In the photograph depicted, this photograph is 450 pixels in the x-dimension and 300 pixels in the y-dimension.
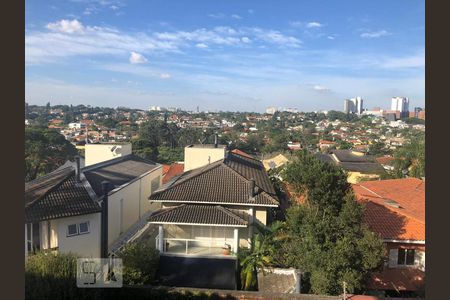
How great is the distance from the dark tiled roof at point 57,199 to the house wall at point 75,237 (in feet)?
1.09

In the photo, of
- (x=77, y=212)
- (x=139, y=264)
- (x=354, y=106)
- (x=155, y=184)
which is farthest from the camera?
(x=354, y=106)

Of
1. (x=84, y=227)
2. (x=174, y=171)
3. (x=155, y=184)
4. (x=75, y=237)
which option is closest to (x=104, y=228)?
(x=84, y=227)

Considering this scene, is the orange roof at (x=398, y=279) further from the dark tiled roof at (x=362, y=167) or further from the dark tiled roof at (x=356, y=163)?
the dark tiled roof at (x=362, y=167)

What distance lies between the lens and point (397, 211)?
48.8ft

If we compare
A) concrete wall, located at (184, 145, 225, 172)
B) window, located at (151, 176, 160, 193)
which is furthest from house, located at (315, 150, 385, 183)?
window, located at (151, 176, 160, 193)

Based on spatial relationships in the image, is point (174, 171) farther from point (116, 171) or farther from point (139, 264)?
point (139, 264)

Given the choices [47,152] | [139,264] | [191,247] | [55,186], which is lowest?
[191,247]

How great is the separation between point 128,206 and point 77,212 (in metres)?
4.91

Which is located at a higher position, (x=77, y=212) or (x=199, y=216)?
(x=77, y=212)

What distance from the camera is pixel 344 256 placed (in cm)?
1012

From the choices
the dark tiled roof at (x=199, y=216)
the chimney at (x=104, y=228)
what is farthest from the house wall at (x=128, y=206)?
the dark tiled roof at (x=199, y=216)

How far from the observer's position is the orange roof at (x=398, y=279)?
41.4ft

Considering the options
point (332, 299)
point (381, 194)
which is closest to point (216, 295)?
point (332, 299)

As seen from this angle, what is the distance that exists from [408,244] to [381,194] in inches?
256
